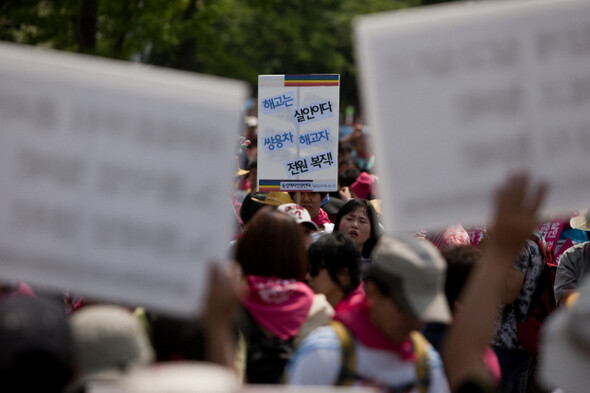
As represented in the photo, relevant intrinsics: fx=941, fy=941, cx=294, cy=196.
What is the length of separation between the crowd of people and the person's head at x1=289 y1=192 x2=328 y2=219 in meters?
3.53

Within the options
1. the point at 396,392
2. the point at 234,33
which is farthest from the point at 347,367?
the point at 234,33

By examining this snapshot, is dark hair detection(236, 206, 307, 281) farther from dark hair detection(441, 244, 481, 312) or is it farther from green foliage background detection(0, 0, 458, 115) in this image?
green foliage background detection(0, 0, 458, 115)

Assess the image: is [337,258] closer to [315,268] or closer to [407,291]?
[315,268]

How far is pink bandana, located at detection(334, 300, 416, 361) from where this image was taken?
314 centimetres

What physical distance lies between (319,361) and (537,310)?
310cm

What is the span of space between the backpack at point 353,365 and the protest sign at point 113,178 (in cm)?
69

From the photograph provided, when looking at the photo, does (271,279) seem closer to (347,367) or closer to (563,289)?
(347,367)

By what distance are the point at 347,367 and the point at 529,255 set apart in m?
3.04

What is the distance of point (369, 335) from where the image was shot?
3.14m

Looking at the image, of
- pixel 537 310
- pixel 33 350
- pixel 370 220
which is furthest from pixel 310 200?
pixel 33 350

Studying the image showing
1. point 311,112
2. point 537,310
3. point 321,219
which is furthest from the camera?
point 311,112

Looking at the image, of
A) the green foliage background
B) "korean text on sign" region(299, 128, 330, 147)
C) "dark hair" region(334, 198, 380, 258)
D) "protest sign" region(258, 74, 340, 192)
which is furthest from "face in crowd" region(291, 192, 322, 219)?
the green foliage background

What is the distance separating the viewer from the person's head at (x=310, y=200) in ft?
26.9

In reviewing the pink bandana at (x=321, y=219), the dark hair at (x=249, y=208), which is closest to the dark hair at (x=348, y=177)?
the pink bandana at (x=321, y=219)
